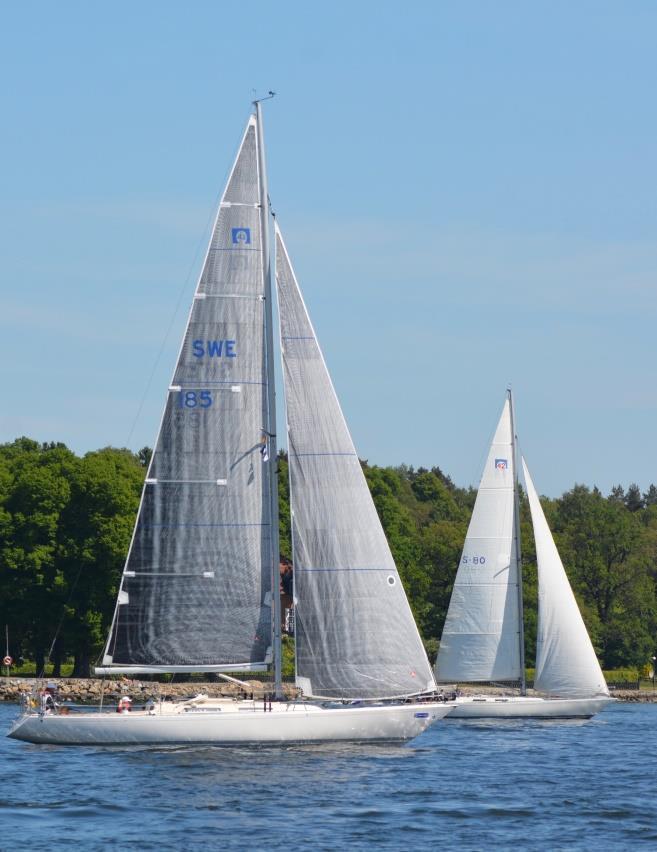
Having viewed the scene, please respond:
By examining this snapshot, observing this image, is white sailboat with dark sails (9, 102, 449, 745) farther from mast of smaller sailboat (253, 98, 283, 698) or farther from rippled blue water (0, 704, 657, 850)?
rippled blue water (0, 704, 657, 850)

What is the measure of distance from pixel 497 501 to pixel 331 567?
24.1 m

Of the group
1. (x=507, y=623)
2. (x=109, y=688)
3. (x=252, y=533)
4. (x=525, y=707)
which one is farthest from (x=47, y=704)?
(x=109, y=688)

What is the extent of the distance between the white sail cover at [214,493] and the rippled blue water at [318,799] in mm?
3055

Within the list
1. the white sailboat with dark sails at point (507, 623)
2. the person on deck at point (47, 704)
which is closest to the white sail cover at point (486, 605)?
the white sailboat with dark sails at point (507, 623)

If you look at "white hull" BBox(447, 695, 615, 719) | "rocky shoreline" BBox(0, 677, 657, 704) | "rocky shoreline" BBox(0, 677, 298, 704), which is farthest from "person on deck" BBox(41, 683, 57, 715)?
"rocky shoreline" BBox(0, 677, 298, 704)

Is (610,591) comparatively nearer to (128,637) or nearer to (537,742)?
(537,742)

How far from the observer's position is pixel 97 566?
87.6 metres

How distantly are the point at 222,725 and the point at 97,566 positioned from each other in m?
47.5

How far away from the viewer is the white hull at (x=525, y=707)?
6297 cm

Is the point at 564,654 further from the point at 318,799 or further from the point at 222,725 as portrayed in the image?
the point at 318,799

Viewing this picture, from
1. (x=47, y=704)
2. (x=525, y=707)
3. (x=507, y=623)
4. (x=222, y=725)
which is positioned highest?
(x=507, y=623)

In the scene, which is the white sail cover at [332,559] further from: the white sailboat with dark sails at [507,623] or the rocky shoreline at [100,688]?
the rocky shoreline at [100,688]

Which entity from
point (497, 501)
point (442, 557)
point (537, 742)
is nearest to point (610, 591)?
point (442, 557)

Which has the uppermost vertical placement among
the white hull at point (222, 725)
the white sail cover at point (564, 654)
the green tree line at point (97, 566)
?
the green tree line at point (97, 566)
